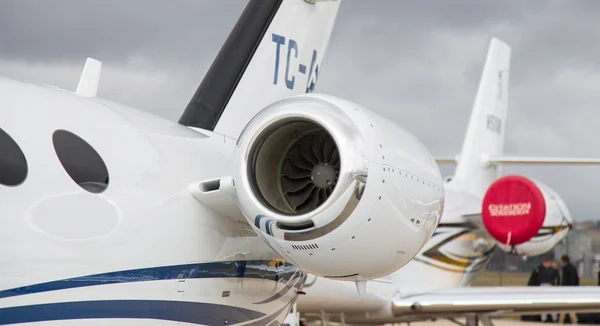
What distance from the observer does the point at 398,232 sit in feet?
16.4

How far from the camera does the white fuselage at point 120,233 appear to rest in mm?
4160

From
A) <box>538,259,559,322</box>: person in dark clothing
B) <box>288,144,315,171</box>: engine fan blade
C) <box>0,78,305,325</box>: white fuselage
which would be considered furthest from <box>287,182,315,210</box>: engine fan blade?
<box>538,259,559,322</box>: person in dark clothing

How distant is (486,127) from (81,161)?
13115 mm

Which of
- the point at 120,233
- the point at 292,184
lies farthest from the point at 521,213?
the point at 120,233

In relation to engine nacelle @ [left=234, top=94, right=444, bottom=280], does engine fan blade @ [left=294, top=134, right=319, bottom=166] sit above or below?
above

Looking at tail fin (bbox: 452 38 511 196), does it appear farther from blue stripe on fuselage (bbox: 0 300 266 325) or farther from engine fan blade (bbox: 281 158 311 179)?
blue stripe on fuselage (bbox: 0 300 266 325)

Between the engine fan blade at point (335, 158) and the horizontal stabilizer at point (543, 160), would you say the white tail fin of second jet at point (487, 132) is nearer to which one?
the horizontal stabilizer at point (543, 160)

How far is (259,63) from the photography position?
7.01 metres

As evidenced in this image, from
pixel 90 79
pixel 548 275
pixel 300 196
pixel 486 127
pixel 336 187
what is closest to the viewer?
pixel 336 187

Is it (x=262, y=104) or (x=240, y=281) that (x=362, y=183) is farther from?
(x=262, y=104)

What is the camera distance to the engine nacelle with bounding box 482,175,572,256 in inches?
539

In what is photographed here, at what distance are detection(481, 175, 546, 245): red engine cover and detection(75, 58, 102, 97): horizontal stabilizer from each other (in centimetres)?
910

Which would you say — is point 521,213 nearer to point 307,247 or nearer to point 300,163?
point 300,163

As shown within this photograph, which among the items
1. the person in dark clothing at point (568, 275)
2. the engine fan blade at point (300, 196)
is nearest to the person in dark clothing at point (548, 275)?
the person in dark clothing at point (568, 275)
